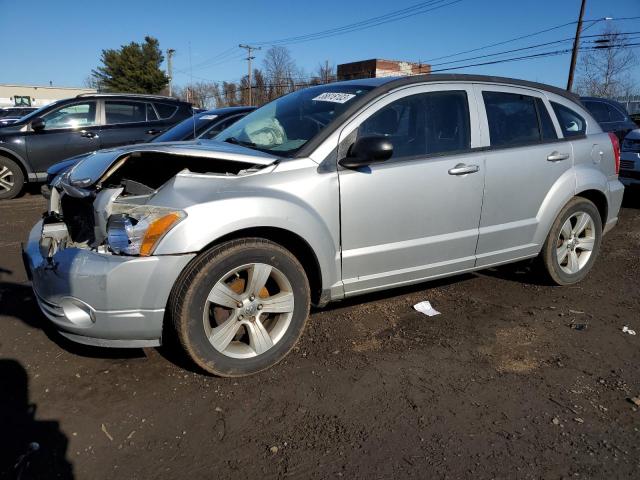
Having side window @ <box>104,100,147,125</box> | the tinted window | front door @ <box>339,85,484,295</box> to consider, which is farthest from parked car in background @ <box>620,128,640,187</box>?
side window @ <box>104,100,147,125</box>

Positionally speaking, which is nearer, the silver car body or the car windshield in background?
the silver car body

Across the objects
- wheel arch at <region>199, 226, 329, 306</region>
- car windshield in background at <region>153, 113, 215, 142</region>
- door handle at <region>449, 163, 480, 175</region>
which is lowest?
wheel arch at <region>199, 226, 329, 306</region>

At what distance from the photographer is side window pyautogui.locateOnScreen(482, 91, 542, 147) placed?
3763 millimetres

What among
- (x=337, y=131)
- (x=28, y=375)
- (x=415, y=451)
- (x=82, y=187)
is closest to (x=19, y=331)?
(x=28, y=375)

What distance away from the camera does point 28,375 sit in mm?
2887

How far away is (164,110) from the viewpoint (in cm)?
941

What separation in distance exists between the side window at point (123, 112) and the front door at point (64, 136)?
243mm

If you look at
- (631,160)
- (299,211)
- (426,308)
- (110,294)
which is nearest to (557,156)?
(426,308)

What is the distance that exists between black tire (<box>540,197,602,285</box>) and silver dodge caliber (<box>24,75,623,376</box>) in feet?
0.07

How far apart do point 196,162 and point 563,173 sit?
3040 millimetres

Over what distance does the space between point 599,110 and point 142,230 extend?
1049cm

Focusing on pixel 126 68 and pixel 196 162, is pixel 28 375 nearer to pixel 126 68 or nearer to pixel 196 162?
pixel 196 162

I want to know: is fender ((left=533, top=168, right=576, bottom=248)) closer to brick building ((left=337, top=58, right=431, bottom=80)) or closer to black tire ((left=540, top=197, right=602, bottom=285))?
black tire ((left=540, top=197, right=602, bottom=285))

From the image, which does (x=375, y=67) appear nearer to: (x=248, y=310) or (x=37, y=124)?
(x=37, y=124)
